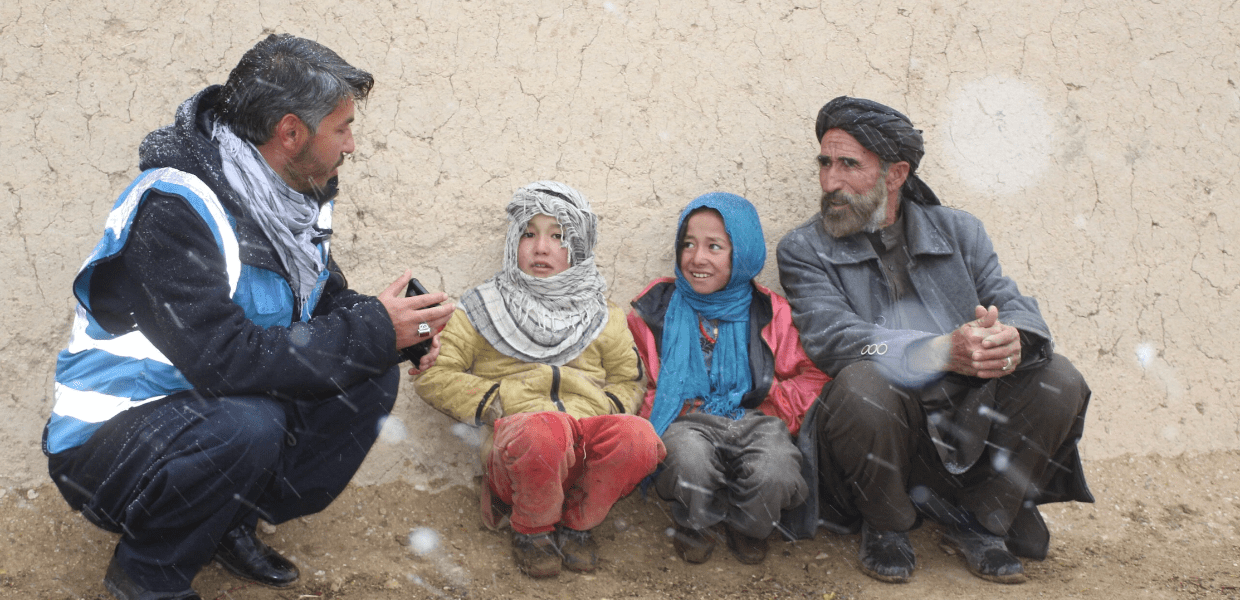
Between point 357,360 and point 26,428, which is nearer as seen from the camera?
point 357,360

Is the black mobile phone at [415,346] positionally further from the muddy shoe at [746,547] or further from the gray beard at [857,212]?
the gray beard at [857,212]

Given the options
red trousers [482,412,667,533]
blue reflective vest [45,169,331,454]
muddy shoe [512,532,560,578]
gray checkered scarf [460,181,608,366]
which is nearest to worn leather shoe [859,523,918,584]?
red trousers [482,412,667,533]

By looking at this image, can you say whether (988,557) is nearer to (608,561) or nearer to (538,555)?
(608,561)

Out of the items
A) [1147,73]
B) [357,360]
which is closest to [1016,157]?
[1147,73]

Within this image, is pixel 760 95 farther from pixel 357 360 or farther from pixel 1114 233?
pixel 357 360

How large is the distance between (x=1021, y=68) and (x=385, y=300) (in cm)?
315

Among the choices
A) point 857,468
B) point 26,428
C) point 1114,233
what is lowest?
point 26,428

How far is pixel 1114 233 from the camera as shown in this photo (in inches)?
169

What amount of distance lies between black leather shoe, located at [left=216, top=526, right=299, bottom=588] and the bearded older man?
1793 mm

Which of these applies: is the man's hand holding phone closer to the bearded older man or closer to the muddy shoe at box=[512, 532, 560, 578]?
the muddy shoe at box=[512, 532, 560, 578]

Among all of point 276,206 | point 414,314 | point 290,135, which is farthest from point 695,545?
point 290,135

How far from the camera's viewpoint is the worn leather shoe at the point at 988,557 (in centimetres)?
327

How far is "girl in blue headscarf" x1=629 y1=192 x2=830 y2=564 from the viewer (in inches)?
129

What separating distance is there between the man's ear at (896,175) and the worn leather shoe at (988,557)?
137 centimetres
